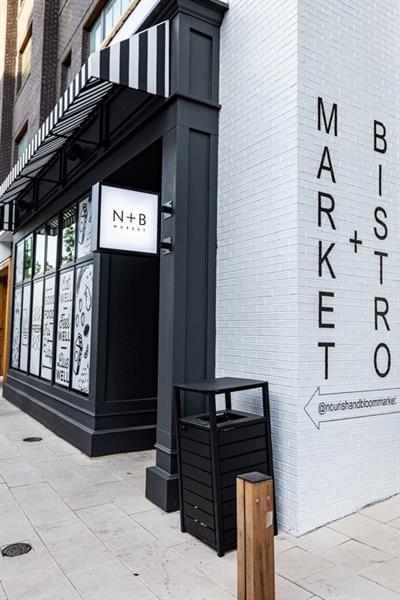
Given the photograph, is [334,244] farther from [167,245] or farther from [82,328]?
[82,328]

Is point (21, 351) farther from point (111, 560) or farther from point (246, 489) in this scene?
point (246, 489)

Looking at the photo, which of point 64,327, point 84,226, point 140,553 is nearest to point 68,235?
point 84,226

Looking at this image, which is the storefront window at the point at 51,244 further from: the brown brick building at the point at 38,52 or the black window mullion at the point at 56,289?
the brown brick building at the point at 38,52

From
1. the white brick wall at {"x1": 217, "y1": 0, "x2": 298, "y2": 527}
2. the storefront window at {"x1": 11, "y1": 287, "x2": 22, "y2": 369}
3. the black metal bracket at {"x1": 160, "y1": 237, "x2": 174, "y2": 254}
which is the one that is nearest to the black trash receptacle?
the white brick wall at {"x1": 217, "y1": 0, "x2": 298, "y2": 527}

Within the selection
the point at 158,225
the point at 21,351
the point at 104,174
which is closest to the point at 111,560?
the point at 158,225

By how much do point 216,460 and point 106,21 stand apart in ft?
27.6

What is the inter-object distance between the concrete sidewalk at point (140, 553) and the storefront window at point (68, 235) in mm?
4042

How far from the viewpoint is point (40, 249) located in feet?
33.4

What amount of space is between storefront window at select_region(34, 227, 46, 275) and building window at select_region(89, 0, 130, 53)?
3.76 m

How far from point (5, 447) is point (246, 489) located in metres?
5.46

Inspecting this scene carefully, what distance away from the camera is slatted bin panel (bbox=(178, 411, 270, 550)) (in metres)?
3.66

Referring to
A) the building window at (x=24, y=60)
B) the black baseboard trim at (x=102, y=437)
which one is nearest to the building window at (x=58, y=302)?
the black baseboard trim at (x=102, y=437)

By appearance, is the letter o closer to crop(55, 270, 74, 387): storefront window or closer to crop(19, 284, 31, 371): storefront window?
crop(55, 270, 74, 387): storefront window

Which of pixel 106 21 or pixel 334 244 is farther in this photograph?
pixel 106 21
